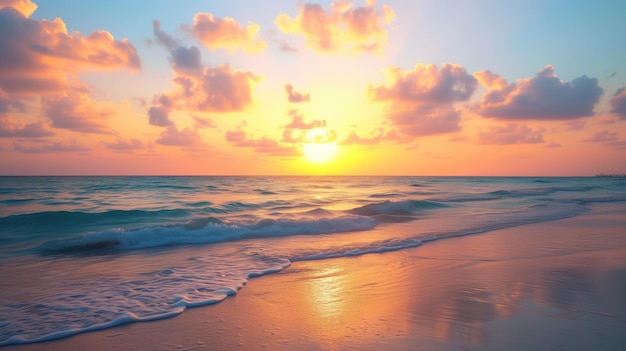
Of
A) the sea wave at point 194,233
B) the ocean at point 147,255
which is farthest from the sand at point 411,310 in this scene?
the sea wave at point 194,233

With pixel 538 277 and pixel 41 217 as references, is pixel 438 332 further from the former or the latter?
pixel 41 217

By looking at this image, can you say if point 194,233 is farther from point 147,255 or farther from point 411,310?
point 411,310

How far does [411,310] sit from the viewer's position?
5012 millimetres

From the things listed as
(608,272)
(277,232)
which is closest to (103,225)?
(277,232)

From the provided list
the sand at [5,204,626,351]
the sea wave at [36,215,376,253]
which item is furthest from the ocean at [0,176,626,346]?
the sand at [5,204,626,351]

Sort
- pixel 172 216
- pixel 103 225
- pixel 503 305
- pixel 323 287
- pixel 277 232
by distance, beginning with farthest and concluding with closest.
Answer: pixel 172 216
pixel 103 225
pixel 277 232
pixel 323 287
pixel 503 305

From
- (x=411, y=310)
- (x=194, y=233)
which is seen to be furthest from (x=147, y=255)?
(x=411, y=310)

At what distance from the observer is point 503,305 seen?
16.9 feet

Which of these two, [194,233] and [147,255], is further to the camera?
[194,233]

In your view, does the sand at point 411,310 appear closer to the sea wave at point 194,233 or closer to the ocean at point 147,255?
the ocean at point 147,255

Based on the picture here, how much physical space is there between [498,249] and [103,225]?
15179 mm

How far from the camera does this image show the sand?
4012 mm

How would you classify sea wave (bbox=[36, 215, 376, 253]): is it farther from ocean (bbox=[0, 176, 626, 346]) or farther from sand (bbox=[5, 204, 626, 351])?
sand (bbox=[5, 204, 626, 351])

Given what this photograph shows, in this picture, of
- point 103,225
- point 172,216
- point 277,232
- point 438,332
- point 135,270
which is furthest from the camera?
point 172,216
